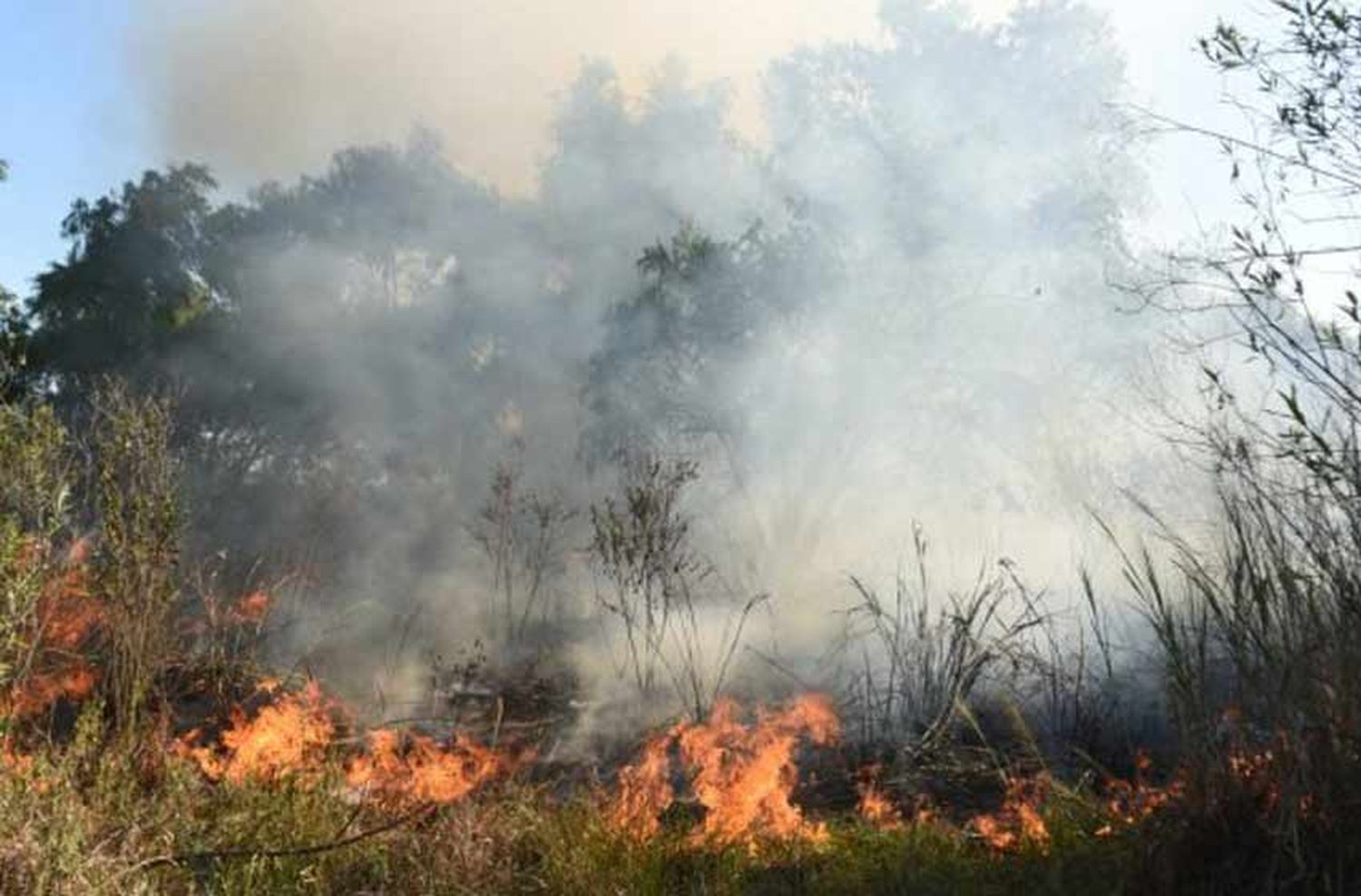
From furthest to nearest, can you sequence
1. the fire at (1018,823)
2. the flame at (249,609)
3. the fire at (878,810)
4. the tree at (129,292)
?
the tree at (129,292) < the flame at (249,609) < the fire at (878,810) < the fire at (1018,823)

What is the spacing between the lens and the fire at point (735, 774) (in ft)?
16.4

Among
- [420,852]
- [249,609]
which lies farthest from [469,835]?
[249,609]

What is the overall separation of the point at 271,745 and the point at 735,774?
2729 millimetres

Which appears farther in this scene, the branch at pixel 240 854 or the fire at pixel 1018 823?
the fire at pixel 1018 823

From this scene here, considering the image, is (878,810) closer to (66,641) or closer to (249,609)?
(66,641)

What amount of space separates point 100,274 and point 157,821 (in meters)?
17.4

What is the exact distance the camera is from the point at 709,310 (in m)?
13.2

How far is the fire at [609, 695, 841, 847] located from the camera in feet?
16.4

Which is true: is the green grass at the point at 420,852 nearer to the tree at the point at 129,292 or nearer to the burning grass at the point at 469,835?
the burning grass at the point at 469,835

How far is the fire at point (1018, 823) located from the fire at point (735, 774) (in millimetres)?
781

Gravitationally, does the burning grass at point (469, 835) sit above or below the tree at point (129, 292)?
below

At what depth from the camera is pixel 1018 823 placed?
4.65 metres

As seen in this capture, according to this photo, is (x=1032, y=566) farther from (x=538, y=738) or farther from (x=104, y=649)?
(x=104, y=649)

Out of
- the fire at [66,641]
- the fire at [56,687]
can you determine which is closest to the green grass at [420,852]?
the fire at [66,641]
